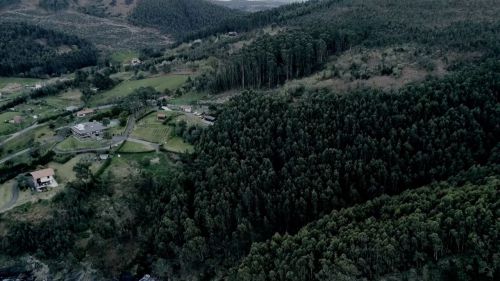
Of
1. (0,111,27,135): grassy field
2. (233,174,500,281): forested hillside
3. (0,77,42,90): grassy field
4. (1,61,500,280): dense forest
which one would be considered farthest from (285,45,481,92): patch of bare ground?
(0,77,42,90): grassy field

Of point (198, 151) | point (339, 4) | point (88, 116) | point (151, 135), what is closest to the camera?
point (198, 151)

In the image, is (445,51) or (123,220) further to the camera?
(445,51)

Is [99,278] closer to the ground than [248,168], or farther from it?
closer to the ground

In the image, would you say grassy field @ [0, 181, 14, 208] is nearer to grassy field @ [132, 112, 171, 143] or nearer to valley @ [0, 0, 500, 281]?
valley @ [0, 0, 500, 281]

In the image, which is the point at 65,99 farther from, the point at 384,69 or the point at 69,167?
the point at 384,69

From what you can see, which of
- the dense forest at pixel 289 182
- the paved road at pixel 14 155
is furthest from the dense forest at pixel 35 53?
the dense forest at pixel 289 182

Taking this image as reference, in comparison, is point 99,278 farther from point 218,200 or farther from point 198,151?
point 198,151

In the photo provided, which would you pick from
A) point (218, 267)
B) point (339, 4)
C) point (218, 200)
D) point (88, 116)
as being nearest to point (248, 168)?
point (218, 200)
